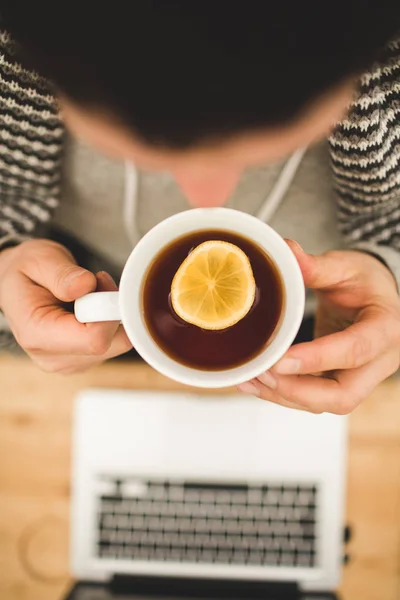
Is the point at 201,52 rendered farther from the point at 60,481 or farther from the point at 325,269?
the point at 60,481

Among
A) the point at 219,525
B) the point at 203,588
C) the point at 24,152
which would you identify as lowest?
the point at 203,588

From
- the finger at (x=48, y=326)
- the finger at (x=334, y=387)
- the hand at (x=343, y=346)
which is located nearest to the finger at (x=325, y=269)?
the hand at (x=343, y=346)

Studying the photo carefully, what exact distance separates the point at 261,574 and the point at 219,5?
2.75ft

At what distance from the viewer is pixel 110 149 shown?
0.43 m

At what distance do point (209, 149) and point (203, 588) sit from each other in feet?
2.48

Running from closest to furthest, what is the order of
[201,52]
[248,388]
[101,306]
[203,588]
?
1. [201,52]
2. [101,306]
3. [248,388]
4. [203,588]

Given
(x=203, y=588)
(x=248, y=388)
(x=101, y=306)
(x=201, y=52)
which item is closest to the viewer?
(x=201, y=52)

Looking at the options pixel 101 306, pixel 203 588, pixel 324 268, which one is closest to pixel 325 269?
pixel 324 268

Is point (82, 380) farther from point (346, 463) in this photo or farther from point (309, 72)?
point (309, 72)

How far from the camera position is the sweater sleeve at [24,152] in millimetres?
570

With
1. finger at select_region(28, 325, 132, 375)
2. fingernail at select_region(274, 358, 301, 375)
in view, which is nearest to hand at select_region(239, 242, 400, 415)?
fingernail at select_region(274, 358, 301, 375)

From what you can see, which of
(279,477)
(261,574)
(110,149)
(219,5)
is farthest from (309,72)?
(261,574)

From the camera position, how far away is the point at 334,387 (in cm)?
59

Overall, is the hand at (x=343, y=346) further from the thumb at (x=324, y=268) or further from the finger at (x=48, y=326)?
the finger at (x=48, y=326)
